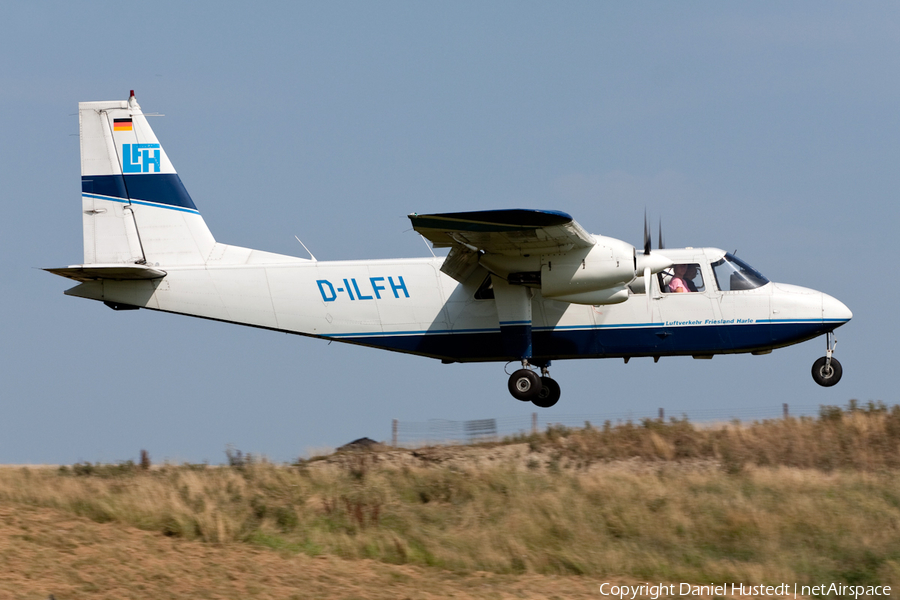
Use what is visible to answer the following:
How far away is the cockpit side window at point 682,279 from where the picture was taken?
58.3 feet

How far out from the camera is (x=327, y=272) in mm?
18281

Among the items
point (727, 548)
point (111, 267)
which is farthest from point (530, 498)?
point (111, 267)

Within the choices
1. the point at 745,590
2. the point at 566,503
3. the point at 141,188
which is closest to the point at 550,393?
the point at 566,503

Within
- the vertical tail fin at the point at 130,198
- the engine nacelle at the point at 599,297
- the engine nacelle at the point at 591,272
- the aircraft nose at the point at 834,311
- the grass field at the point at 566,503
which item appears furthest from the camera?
the vertical tail fin at the point at 130,198

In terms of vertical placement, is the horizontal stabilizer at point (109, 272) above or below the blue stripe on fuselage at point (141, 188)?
below

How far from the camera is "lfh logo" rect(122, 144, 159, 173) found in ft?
62.7

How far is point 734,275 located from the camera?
58.4 feet

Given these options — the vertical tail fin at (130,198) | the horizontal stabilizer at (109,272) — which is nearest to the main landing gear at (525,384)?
the vertical tail fin at (130,198)

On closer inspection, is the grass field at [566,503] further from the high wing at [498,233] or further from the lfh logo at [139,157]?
the lfh logo at [139,157]

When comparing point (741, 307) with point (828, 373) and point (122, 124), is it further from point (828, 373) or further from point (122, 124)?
point (122, 124)

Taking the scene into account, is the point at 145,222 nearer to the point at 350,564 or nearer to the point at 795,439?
the point at 350,564

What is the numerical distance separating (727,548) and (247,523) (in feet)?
21.9

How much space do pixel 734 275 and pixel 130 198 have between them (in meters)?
11.7

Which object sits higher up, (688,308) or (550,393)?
Result: (688,308)
